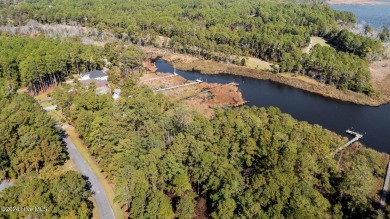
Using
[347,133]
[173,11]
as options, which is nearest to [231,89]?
[347,133]

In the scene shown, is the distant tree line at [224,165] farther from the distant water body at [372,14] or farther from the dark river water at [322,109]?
the distant water body at [372,14]

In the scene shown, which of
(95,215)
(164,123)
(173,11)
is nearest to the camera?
(95,215)

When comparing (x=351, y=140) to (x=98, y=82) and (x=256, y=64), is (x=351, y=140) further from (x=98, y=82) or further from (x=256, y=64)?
(x=98, y=82)

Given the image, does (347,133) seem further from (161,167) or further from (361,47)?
(361,47)

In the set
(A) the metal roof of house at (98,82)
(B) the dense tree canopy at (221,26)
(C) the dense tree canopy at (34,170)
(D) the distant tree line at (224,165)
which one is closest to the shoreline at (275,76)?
(B) the dense tree canopy at (221,26)

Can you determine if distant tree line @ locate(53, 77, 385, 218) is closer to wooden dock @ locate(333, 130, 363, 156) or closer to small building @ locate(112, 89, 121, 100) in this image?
wooden dock @ locate(333, 130, 363, 156)

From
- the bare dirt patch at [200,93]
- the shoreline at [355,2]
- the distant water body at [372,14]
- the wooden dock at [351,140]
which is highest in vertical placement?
the shoreline at [355,2]
